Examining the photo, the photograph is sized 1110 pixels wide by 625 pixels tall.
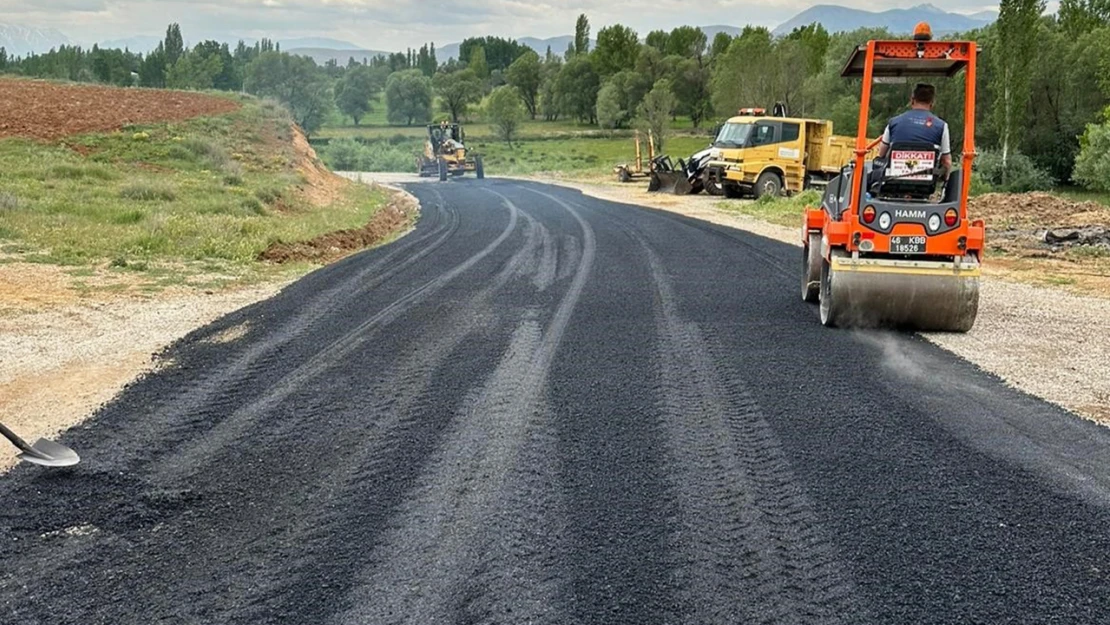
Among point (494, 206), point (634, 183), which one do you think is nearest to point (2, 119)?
point (494, 206)

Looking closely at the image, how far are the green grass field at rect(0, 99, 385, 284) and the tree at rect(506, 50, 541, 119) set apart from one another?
86.4 m

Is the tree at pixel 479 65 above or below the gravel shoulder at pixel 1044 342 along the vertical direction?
above

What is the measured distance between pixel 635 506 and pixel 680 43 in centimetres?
11597

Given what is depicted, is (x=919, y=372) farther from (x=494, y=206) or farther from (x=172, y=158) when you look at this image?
(x=172, y=158)

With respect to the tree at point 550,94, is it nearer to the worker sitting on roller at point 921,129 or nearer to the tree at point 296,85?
the tree at point 296,85

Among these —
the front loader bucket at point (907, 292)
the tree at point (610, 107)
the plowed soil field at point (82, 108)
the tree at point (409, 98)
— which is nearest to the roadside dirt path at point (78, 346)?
the front loader bucket at point (907, 292)

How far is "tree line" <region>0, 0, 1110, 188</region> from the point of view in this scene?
36.0 meters

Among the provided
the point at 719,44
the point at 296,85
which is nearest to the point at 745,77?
the point at 719,44

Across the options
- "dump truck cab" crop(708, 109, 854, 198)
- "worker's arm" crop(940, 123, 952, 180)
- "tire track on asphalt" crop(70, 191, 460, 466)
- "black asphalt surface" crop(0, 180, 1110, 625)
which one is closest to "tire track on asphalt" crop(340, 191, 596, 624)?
"black asphalt surface" crop(0, 180, 1110, 625)

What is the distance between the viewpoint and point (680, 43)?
114 metres

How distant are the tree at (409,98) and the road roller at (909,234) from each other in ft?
323

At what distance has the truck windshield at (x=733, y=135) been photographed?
88.2ft

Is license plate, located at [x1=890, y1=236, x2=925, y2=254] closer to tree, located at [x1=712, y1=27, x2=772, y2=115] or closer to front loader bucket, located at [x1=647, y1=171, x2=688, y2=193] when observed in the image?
front loader bucket, located at [x1=647, y1=171, x2=688, y2=193]

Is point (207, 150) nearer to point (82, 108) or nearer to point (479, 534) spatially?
point (82, 108)
